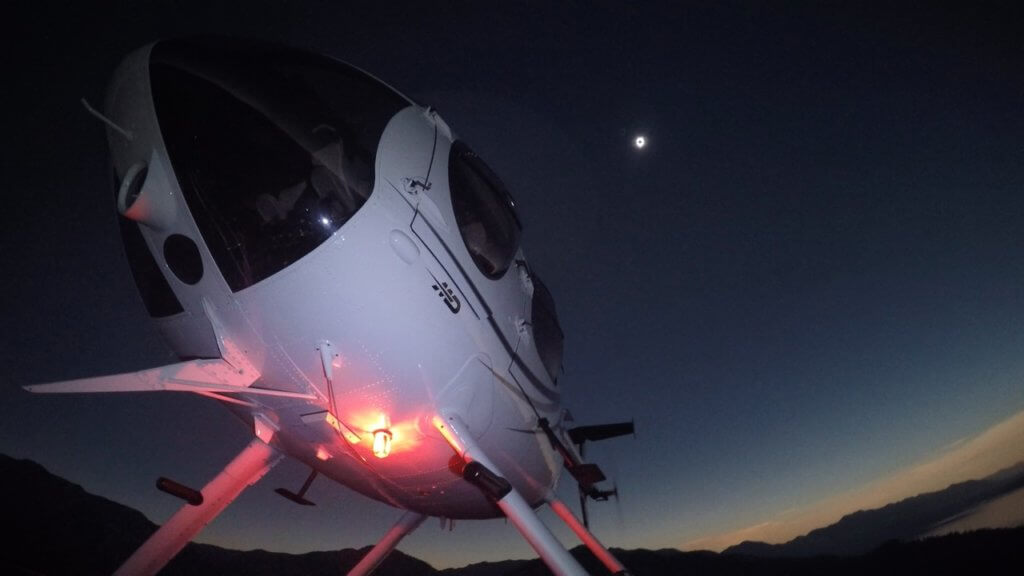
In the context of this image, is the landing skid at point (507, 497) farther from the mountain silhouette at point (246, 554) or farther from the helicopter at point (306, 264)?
the mountain silhouette at point (246, 554)

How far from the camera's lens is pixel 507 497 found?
2.57 m

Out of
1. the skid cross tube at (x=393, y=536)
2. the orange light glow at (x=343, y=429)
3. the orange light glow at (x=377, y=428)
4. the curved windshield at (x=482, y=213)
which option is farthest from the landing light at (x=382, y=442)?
the skid cross tube at (x=393, y=536)

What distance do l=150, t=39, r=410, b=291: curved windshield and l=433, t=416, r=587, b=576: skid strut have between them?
1463 millimetres

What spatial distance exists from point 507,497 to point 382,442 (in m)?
0.89

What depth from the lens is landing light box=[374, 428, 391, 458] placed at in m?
2.55

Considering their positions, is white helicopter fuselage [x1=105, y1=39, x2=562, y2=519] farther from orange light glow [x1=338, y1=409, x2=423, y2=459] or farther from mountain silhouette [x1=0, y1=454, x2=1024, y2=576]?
mountain silhouette [x1=0, y1=454, x2=1024, y2=576]

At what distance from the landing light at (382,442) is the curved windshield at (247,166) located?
1203 mm

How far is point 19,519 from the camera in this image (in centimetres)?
1884

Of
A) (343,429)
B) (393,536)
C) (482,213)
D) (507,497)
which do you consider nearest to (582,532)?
(393,536)

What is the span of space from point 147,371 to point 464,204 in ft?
7.19

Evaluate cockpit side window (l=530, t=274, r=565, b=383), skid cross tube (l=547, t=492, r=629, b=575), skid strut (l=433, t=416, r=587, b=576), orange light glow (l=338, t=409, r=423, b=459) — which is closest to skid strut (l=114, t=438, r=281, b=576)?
orange light glow (l=338, t=409, r=423, b=459)

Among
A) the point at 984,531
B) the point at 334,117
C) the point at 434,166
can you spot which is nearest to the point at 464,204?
the point at 434,166

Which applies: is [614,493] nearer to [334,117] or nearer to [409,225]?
[409,225]

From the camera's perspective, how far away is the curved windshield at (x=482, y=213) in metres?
3.03
